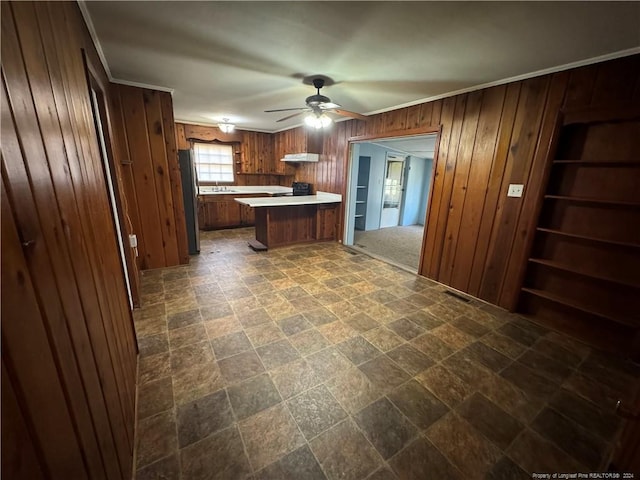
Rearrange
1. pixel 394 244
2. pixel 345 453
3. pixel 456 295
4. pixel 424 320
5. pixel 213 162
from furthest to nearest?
pixel 213 162
pixel 394 244
pixel 456 295
pixel 424 320
pixel 345 453

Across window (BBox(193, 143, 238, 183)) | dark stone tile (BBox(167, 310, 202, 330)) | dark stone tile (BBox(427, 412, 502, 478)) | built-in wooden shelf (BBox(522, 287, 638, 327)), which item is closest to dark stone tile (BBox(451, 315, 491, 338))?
built-in wooden shelf (BBox(522, 287, 638, 327))

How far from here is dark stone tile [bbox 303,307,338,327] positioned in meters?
2.49

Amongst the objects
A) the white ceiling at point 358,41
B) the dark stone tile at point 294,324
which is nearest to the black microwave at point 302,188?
the white ceiling at point 358,41

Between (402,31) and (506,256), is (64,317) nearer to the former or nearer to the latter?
(402,31)

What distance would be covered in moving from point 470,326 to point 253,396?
6.88ft

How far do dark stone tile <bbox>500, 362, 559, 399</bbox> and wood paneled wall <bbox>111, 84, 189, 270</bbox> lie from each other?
402 cm

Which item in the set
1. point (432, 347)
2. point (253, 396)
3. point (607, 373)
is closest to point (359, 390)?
point (253, 396)

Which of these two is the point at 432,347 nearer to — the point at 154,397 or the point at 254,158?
the point at 154,397

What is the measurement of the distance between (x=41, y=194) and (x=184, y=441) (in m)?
1.40

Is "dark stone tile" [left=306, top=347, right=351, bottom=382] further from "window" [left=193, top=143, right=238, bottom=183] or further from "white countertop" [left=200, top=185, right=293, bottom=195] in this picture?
"window" [left=193, top=143, right=238, bottom=183]

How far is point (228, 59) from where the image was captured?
232 cm

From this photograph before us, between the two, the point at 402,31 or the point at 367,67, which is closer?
the point at 402,31

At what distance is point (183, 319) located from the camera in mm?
2443

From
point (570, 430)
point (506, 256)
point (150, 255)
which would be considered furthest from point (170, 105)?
point (570, 430)
